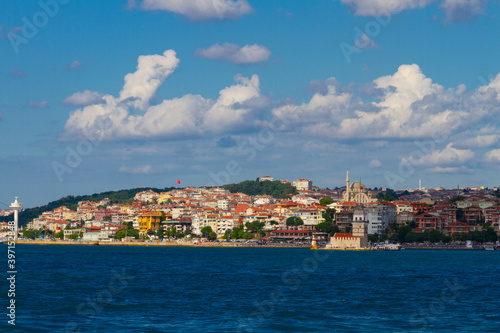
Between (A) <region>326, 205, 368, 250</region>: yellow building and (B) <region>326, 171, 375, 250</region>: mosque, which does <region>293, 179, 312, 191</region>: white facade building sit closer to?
(B) <region>326, 171, 375, 250</region>: mosque

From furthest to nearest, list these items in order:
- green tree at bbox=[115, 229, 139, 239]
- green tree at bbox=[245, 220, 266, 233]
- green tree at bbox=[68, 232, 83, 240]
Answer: green tree at bbox=[68, 232, 83, 240] → green tree at bbox=[115, 229, 139, 239] → green tree at bbox=[245, 220, 266, 233]

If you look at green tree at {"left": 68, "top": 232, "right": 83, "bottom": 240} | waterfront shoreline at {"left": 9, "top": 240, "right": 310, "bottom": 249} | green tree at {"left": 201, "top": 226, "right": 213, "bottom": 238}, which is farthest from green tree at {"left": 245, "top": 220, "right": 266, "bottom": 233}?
green tree at {"left": 68, "top": 232, "right": 83, "bottom": 240}

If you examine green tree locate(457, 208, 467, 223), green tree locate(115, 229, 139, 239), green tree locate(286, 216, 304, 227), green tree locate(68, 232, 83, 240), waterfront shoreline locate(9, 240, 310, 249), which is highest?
green tree locate(457, 208, 467, 223)

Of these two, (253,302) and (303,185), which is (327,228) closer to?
(253,302)

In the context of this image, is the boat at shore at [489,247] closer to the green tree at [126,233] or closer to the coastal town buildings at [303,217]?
the coastal town buildings at [303,217]

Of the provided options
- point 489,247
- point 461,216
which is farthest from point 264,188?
point 489,247

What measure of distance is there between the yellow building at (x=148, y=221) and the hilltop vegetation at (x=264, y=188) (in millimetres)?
50116

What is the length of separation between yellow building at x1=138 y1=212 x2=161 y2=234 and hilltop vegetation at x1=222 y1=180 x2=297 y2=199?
50116 mm

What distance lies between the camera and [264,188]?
167 meters

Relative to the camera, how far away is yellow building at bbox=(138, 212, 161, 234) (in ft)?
363

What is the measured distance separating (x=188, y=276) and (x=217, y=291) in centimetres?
787

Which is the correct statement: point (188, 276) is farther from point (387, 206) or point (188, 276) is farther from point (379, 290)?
point (387, 206)

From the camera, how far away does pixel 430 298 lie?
85.7 ft

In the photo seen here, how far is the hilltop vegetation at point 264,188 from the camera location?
161250 millimetres
